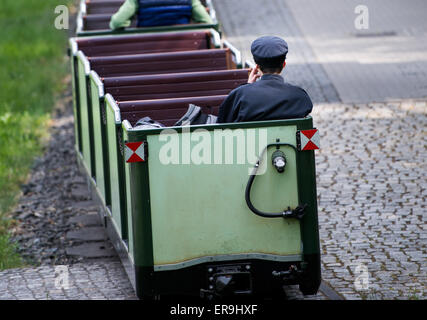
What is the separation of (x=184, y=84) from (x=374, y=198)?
261cm

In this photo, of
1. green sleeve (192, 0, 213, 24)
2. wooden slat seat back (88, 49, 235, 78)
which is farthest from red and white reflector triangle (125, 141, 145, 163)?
green sleeve (192, 0, 213, 24)

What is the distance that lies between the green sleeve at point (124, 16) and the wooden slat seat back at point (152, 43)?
53cm

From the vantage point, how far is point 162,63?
9.43 metres

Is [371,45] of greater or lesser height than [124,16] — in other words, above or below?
below

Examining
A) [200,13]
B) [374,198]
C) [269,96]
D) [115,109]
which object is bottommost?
[374,198]

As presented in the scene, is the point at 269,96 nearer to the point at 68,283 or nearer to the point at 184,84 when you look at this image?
the point at 184,84

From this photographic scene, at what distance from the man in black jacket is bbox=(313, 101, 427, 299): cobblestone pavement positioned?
1653mm

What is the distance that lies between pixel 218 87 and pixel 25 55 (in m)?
11.8

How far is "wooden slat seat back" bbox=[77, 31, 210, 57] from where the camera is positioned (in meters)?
10.5

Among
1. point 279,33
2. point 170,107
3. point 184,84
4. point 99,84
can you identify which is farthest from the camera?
point 279,33

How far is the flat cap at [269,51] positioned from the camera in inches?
258

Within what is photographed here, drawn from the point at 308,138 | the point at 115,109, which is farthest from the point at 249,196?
the point at 115,109

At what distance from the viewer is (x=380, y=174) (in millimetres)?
10547

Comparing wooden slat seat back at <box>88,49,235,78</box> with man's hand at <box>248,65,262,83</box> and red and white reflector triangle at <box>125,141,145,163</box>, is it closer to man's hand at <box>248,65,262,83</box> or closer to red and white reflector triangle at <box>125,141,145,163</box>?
man's hand at <box>248,65,262,83</box>
